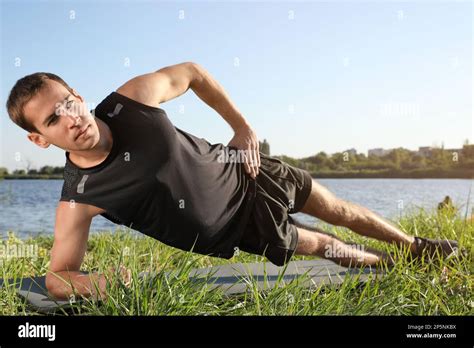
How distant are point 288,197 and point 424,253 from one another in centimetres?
85

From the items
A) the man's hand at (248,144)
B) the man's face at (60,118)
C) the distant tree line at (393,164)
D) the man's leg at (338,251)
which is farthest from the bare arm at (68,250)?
the man's leg at (338,251)

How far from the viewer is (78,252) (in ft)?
6.88

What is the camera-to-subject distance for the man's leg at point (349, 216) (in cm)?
265

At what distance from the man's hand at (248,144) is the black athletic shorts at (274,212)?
0.25 feet

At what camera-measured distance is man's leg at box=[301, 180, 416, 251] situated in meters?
2.65

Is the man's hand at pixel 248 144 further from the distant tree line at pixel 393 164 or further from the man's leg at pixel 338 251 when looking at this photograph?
the man's leg at pixel 338 251

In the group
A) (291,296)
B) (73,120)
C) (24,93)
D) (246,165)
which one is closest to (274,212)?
(246,165)

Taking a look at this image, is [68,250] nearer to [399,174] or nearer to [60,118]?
[60,118]

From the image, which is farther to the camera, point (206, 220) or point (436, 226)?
point (436, 226)

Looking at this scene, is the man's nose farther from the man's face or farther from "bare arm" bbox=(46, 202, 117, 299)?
"bare arm" bbox=(46, 202, 117, 299)

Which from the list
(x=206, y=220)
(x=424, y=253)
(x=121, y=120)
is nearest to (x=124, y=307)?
(x=206, y=220)

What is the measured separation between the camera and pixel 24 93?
6.23 feet
